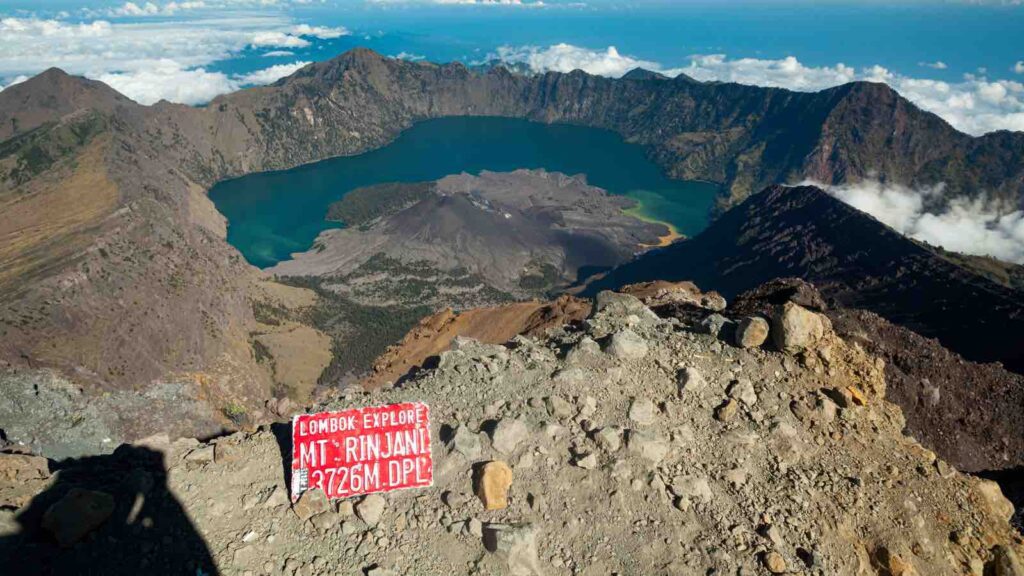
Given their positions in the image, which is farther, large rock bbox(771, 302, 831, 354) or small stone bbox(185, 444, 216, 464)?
large rock bbox(771, 302, 831, 354)

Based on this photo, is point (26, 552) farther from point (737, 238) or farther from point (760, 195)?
point (760, 195)

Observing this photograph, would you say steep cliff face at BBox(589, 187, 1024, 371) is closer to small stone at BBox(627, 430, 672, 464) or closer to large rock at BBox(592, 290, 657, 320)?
large rock at BBox(592, 290, 657, 320)

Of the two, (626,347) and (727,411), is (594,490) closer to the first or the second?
(727,411)

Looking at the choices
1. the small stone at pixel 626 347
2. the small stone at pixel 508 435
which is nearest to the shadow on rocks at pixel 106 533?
the small stone at pixel 508 435

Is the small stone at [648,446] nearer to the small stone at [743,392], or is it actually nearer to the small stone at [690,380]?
the small stone at [690,380]

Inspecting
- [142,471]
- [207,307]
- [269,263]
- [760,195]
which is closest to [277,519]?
[142,471]

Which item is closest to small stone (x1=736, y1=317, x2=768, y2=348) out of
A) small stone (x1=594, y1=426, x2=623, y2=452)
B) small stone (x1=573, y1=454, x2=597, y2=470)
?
small stone (x1=594, y1=426, x2=623, y2=452)
